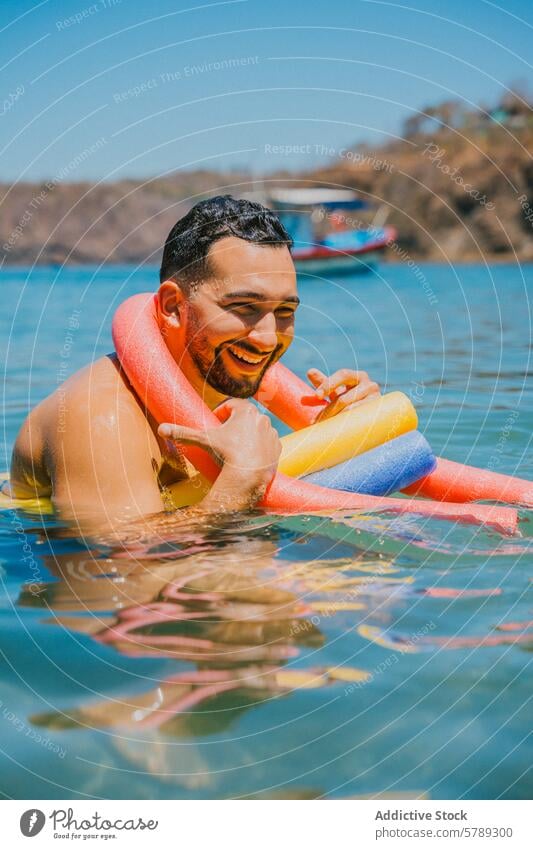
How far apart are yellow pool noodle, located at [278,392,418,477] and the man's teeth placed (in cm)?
56

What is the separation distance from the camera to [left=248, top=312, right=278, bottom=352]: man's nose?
156 inches

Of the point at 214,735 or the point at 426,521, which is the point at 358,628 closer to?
the point at 214,735

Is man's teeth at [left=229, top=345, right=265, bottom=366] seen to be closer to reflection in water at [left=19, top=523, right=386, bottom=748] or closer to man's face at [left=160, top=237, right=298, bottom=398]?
man's face at [left=160, top=237, right=298, bottom=398]

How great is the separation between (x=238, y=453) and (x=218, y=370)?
0.45m

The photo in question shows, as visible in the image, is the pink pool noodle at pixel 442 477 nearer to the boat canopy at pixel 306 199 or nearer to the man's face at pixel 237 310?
the man's face at pixel 237 310

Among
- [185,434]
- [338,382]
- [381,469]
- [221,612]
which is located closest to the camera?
[221,612]

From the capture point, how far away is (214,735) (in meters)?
2.63

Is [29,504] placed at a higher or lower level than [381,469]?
lower

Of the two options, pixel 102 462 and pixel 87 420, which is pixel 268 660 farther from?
pixel 87 420

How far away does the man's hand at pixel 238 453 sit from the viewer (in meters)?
3.81

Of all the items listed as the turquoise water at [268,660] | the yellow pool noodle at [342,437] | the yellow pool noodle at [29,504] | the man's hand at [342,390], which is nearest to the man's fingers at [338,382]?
the man's hand at [342,390]

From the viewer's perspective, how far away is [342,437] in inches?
177

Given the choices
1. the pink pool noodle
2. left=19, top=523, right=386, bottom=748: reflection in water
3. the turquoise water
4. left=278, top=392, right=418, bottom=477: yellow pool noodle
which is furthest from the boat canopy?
left=19, top=523, right=386, bottom=748: reflection in water
